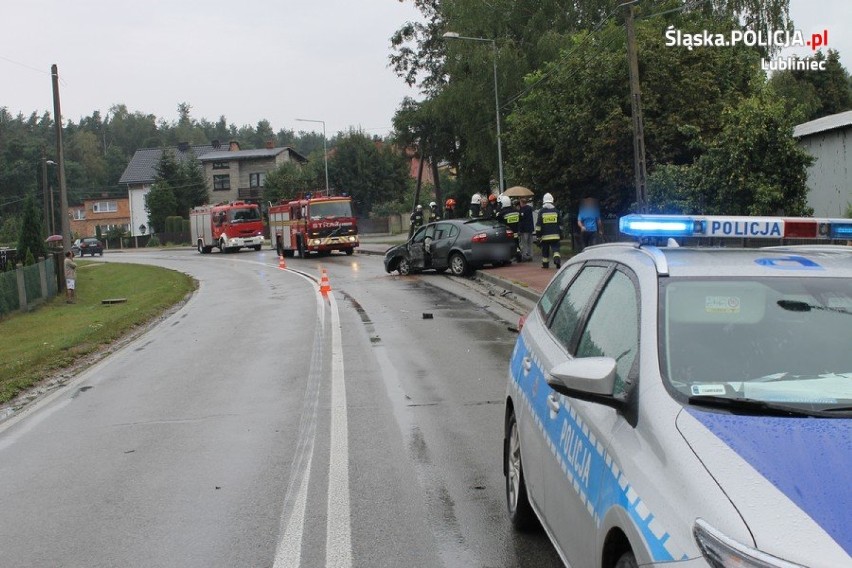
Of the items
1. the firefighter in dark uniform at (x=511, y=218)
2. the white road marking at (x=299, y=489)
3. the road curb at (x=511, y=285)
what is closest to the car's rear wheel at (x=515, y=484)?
the white road marking at (x=299, y=489)

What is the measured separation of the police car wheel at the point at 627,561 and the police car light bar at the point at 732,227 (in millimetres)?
1739

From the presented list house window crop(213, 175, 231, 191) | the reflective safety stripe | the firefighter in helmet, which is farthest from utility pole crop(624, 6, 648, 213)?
house window crop(213, 175, 231, 191)

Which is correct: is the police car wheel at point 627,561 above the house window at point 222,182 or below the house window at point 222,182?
below

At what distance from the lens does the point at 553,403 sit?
163 inches

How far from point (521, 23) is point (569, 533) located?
1518 inches

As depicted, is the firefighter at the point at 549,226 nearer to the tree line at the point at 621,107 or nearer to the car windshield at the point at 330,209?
the tree line at the point at 621,107

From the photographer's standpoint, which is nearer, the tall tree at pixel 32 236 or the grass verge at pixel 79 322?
the grass verge at pixel 79 322

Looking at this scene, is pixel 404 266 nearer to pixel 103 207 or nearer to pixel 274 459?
pixel 274 459

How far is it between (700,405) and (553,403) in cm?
120

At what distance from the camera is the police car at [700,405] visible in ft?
8.12

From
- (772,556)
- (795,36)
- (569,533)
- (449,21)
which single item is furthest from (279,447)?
(449,21)

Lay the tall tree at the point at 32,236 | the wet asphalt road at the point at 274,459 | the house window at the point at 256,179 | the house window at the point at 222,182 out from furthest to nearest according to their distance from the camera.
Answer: the house window at the point at 222,182
the house window at the point at 256,179
the tall tree at the point at 32,236
the wet asphalt road at the point at 274,459

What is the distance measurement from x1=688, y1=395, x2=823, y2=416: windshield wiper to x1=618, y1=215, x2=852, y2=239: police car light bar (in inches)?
54.8

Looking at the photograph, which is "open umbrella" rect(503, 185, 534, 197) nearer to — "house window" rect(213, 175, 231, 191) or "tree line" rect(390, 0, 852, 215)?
"tree line" rect(390, 0, 852, 215)
